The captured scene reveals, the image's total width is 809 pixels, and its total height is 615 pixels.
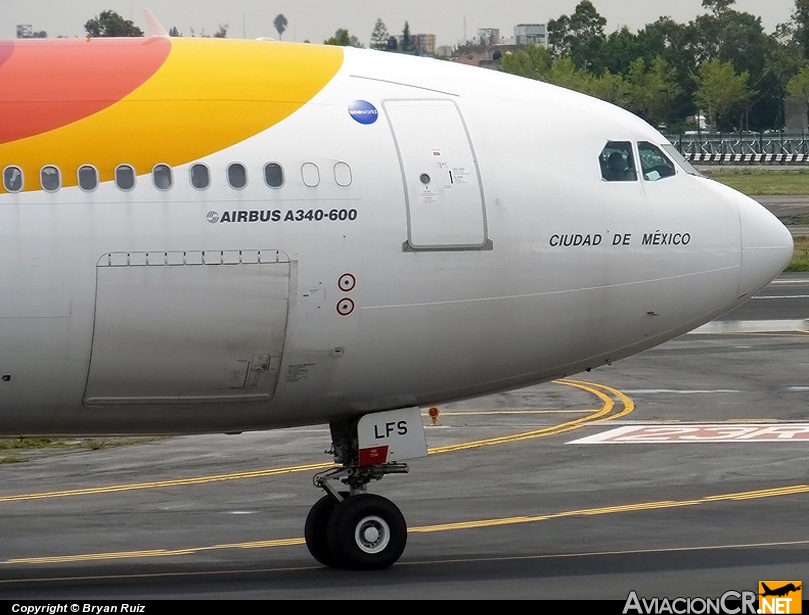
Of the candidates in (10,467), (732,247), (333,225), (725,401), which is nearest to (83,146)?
(333,225)

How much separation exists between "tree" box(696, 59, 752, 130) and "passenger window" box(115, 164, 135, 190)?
132183 millimetres

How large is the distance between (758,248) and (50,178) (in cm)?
719

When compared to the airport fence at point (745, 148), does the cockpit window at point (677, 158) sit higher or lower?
lower

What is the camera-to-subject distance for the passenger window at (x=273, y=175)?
13.9m

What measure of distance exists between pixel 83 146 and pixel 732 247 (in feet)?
21.7

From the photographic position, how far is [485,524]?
18.5 meters

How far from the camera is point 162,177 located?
13.7 meters

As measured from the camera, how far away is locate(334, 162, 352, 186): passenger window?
14.1 meters

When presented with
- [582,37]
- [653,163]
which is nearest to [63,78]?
[653,163]

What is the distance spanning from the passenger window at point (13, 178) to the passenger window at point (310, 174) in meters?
2.59

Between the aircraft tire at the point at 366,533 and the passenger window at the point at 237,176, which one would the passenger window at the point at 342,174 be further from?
the aircraft tire at the point at 366,533

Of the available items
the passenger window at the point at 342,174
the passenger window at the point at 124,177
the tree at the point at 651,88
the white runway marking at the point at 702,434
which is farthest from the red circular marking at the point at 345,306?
the tree at the point at 651,88

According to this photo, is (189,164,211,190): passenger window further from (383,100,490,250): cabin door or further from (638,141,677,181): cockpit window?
(638,141,677,181): cockpit window

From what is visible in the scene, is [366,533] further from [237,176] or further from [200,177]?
[200,177]
